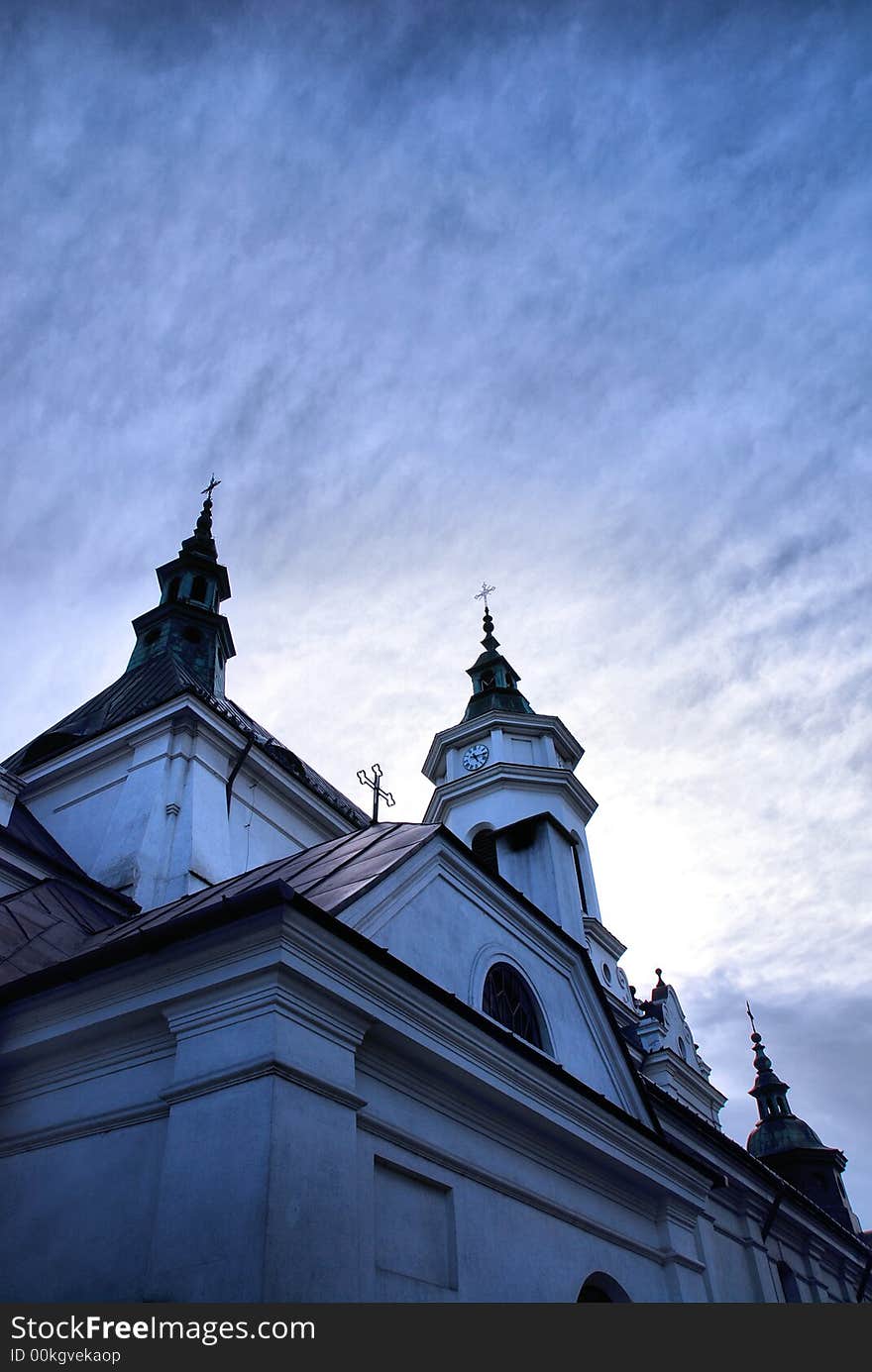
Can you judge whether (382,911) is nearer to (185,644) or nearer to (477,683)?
(185,644)

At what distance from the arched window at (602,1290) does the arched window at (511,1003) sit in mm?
1978

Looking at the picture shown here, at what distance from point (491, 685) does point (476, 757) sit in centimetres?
355

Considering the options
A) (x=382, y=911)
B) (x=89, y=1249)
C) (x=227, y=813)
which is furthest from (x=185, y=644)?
(x=89, y=1249)

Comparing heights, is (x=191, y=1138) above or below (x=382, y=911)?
below

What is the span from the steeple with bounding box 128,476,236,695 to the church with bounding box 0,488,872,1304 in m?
5.22

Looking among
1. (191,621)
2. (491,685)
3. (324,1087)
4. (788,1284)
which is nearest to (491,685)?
(491,685)

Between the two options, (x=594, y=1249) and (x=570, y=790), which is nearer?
(x=594, y=1249)

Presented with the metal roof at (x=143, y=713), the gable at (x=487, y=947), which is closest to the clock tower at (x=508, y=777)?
the metal roof at (x=143, y=713)

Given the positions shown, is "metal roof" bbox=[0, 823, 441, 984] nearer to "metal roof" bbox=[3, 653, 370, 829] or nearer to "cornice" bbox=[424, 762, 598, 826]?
"metal roof" bbox=[3, 653, 370, 829]

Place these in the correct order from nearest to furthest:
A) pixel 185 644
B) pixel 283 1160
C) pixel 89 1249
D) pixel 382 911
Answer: pixel 283 1160 → pixel 89 1249 → pixel 382 911 → pixel 185 644

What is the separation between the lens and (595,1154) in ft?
29.6

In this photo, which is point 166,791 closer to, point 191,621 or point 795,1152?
point 191,621

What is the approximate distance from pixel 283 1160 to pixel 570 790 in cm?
1656

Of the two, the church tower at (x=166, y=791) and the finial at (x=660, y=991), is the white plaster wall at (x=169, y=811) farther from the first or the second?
the finial at (x=660, y=991)
